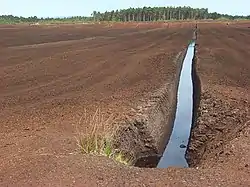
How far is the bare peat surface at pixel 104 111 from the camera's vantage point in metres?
7.96

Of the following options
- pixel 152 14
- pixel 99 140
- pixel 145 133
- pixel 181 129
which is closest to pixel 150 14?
pixel 152 14

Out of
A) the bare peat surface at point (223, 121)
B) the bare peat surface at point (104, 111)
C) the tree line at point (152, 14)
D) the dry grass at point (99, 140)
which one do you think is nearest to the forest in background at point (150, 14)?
the tree line at point (152, 14)

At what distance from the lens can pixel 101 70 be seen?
2258 centimetres

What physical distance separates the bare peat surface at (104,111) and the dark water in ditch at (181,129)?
1.81ft

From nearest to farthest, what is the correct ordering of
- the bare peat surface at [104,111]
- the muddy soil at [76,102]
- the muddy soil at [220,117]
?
the bare peat surface at [104,111] < the muddy soil at [220,117] < the muddy soil at [76,102]

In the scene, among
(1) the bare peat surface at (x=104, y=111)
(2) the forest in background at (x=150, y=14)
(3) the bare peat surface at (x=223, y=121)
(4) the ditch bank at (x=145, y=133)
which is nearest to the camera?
(1) the bare peat surface at (x=104, y=111)

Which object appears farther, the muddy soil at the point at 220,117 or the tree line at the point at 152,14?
the tree line at the point at 152,14

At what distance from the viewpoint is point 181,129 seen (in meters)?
15.9

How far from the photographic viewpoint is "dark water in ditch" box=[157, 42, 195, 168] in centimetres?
1281

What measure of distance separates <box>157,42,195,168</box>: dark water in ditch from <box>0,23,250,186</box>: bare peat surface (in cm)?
55

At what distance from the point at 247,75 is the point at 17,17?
139m

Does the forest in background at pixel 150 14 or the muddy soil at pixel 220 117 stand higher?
the muddy soil at pixel 220 117

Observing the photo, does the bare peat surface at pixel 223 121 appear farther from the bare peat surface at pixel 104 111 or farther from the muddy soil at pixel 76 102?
the muddy soil at pixel 76 102

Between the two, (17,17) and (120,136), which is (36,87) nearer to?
(120,136)
